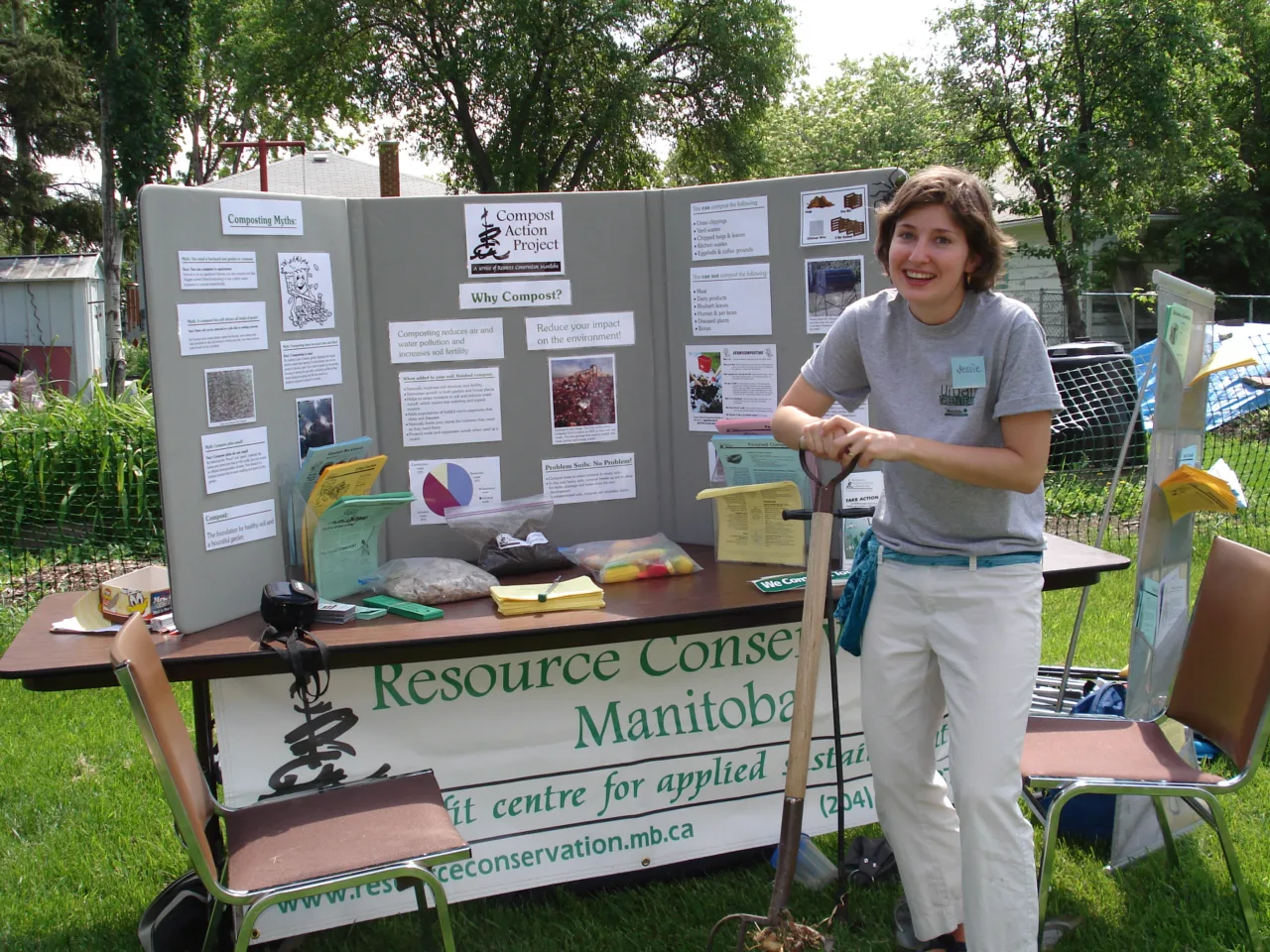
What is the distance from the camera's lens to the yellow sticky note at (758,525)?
3.13 m

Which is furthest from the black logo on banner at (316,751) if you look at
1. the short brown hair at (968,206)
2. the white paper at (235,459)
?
the short brown hair at (968,206)

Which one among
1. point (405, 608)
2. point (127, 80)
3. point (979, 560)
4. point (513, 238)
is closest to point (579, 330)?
point (513, 238)

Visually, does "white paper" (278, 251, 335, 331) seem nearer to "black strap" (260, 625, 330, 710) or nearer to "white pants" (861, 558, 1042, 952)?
"black strap" (260, 625, 330, 710)

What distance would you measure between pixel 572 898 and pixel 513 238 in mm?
1927

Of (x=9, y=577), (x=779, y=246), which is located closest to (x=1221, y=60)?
(x=779, y=246)

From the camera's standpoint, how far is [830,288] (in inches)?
126

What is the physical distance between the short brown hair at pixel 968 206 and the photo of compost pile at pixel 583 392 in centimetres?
128

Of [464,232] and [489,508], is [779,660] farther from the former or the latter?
[464,232]

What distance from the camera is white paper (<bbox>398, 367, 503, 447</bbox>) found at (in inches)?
128

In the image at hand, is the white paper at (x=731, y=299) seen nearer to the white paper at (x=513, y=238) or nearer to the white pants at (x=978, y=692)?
the white paper at (x=513, y=238)

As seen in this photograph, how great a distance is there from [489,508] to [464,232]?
32.7 inches

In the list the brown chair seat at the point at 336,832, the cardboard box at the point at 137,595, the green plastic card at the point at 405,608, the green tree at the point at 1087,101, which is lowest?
the brown chair seat at the point at 336,832

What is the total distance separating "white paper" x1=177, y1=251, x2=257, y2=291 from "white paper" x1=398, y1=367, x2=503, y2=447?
1.87 feet

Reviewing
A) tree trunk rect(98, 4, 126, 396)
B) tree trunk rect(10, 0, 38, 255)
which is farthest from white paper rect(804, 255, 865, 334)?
tree trunk rect(10, 0, 38, 255)
